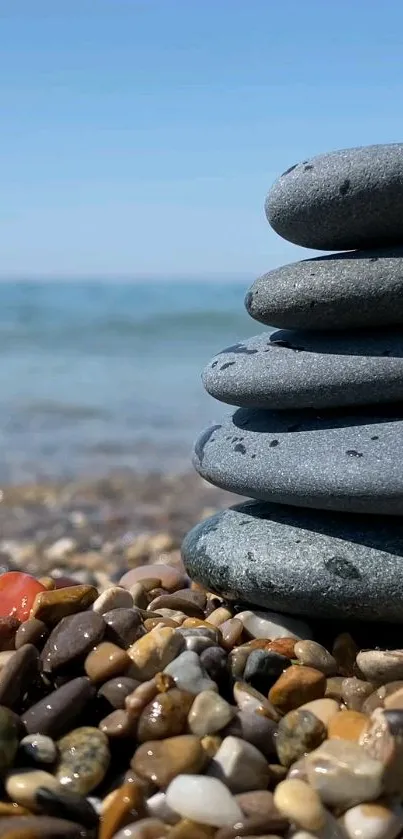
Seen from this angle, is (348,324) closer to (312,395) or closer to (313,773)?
(312,395)

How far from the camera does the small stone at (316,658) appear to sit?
3.51m

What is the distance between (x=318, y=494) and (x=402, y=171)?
134 centimetres

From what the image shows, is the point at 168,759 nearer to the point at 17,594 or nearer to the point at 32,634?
the point at 32,634

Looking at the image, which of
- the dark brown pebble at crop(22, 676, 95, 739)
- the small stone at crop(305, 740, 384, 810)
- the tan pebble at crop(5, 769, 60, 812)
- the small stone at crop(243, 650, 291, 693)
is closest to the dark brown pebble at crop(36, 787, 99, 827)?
the tan pebble at crop(5, 769, 60, 812)

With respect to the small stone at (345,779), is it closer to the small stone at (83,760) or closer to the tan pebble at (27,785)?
the small stone at (83,760)

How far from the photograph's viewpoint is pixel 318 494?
12.1 feet

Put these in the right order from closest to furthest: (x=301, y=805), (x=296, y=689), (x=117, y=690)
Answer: (x=301, y=805) < (x=117, y=690) < (x=296, y=689)

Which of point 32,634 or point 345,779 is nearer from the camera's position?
point 345,779

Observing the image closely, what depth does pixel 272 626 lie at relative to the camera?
12.8ft

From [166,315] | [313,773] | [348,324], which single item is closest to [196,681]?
[313,773]

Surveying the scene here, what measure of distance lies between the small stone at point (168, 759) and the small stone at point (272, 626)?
3.44ft

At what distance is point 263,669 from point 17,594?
128 cm

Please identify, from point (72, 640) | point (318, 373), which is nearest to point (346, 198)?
point (318, 373)

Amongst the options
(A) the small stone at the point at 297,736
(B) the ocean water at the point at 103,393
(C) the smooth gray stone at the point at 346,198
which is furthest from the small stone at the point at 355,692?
(B) the ocean water at the point at 103,393
